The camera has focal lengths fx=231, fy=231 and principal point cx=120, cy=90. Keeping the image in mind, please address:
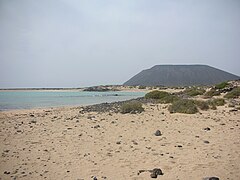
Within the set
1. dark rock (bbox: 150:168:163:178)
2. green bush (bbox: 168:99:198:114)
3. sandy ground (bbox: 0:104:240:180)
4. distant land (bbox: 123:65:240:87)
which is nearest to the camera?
dark rock (bbox: 150:168:163:178)

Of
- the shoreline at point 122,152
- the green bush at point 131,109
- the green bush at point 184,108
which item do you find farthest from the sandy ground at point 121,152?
the green bush at point 131,109

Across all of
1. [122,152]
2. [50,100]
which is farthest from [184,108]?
[50,100]

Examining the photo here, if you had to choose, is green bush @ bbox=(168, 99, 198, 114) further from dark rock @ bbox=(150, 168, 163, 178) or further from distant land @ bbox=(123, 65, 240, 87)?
distant land @ bbox=(123, 65, 240, 87)

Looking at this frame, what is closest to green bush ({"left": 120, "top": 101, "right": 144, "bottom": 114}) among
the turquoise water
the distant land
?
the turquoise water

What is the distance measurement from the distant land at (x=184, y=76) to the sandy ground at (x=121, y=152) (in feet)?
420

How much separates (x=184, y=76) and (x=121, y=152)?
149477 millimetres

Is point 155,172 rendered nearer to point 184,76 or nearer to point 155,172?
point 155,172

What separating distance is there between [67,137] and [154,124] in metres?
3.84

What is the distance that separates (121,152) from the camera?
20.4 feet

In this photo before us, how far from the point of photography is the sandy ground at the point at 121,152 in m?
4.83

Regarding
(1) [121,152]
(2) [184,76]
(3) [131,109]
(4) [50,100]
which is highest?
(2) [184,76]

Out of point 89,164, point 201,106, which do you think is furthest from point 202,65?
point 89,164

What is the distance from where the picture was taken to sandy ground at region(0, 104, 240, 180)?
190 inches

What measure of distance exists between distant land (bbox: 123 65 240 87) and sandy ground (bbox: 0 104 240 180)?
128 m
